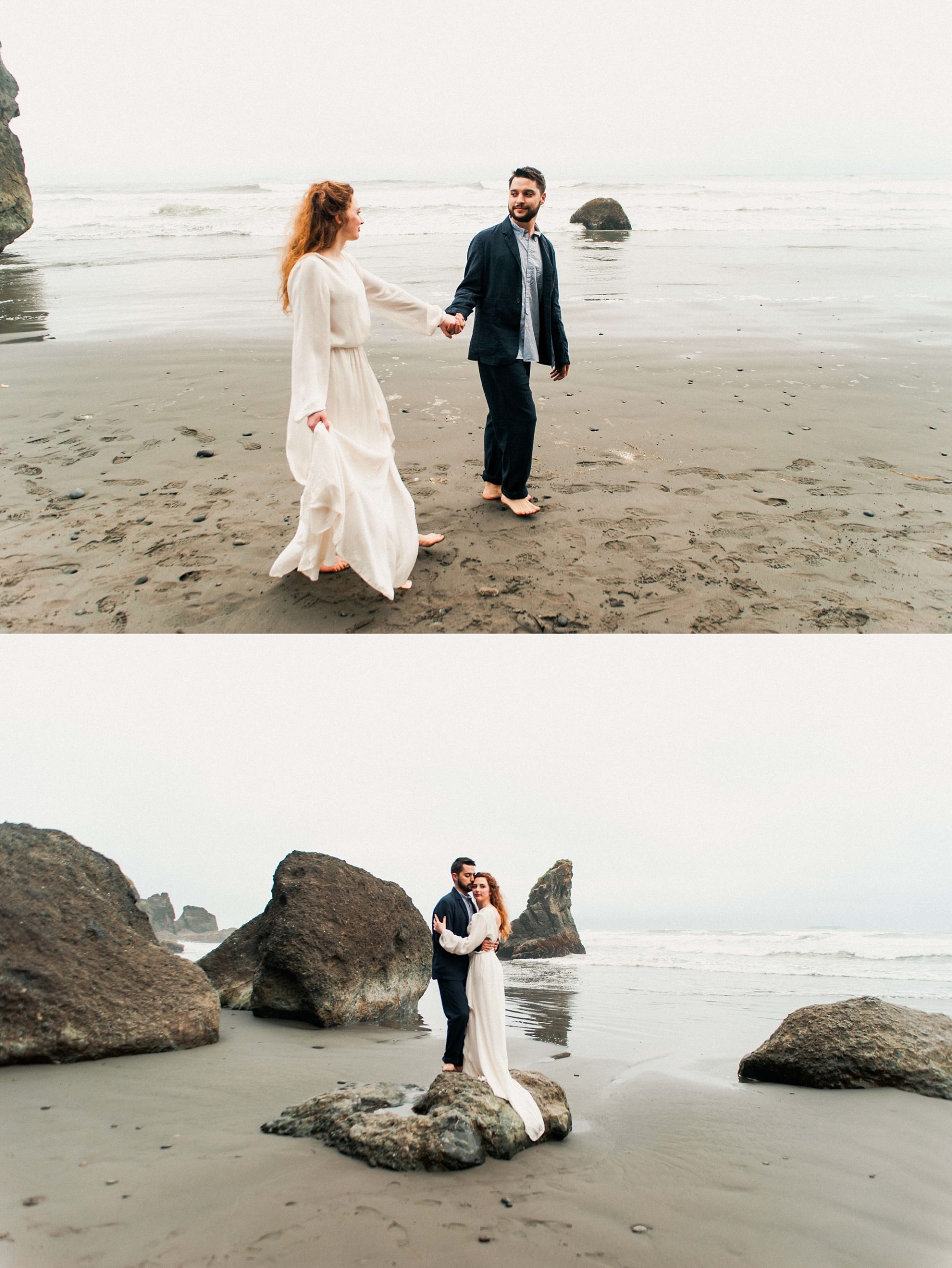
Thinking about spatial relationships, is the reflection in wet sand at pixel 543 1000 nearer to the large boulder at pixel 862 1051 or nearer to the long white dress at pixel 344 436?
the large boulder at pixel 862 1051

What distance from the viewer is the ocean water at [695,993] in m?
5.98

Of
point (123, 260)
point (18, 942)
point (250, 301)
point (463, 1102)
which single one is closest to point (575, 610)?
point (463, 1102)

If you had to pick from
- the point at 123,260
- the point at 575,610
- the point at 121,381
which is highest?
the point at 123,260

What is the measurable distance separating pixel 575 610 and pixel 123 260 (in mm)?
17673

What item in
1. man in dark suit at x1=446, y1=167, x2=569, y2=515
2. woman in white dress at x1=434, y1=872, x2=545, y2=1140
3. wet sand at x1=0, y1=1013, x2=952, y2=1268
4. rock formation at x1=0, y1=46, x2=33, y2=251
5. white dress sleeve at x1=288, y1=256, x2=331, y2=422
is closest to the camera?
wet sand at x1=0, y1=1013, x2=952, y2=1268

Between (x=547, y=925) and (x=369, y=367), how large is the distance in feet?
44.9

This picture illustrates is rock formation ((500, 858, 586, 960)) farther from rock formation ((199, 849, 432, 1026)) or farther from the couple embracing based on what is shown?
the couple embracing

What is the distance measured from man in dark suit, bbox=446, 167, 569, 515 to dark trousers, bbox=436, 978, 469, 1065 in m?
3.13

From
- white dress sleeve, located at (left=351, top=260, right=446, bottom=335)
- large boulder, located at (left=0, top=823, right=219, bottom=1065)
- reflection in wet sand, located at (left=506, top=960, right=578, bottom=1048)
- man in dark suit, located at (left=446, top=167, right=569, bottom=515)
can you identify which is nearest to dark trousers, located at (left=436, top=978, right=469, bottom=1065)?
large boulder, located at (left=0, top=823, right=219, bottom=1065)

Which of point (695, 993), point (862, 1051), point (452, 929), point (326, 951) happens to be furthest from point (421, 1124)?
point (695, 993)

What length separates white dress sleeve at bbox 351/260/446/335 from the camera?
5.07 m

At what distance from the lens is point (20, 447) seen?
7.18 meters

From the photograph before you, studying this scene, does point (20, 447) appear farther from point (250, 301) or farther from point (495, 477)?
point (250, 301)

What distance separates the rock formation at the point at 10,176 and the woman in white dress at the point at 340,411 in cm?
2026
